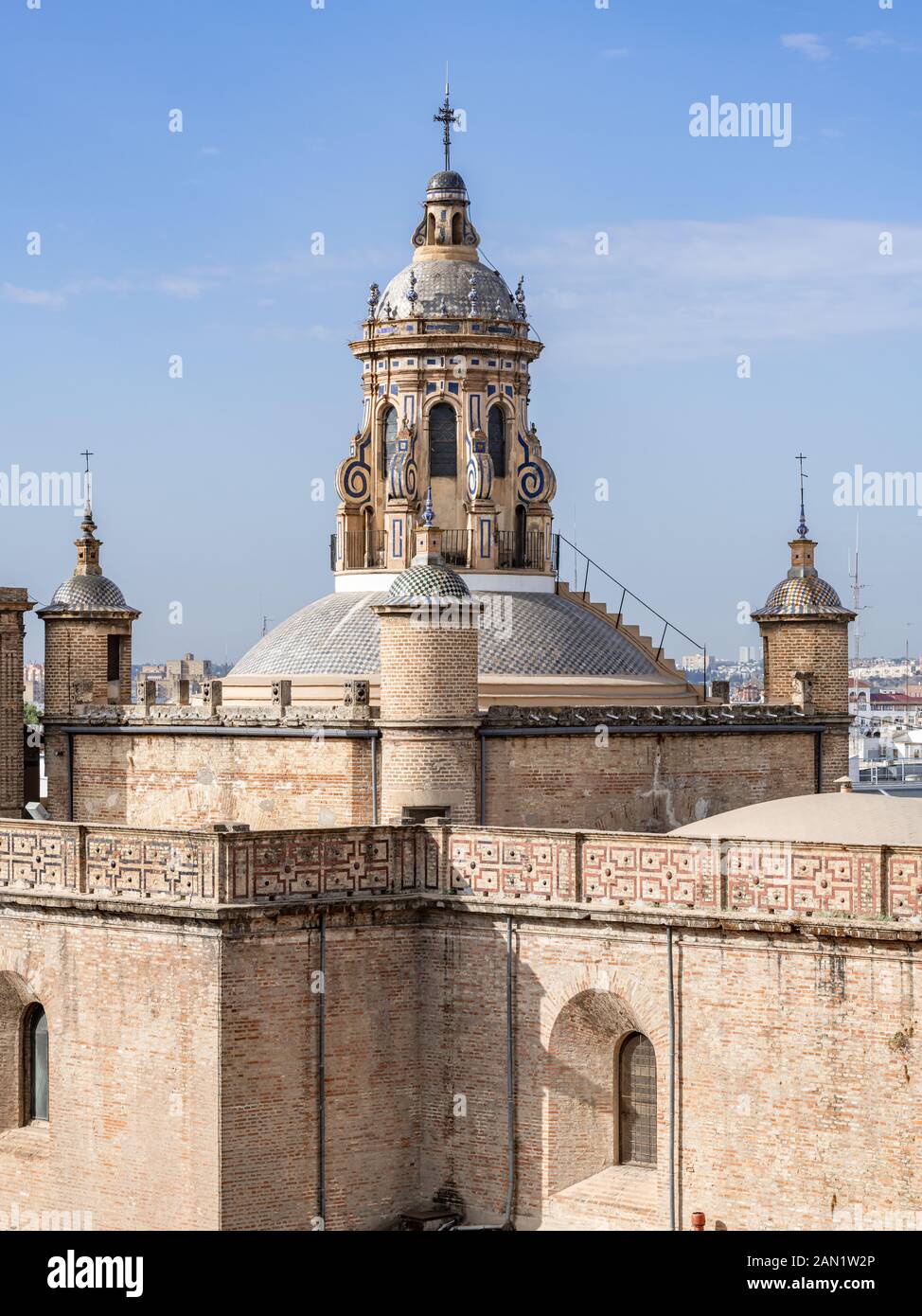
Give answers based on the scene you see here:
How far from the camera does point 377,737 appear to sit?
122 ft

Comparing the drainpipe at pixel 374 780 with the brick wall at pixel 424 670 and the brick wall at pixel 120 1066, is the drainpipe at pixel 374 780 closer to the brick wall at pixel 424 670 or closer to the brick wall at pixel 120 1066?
→ the brick wall at pixel 424 670

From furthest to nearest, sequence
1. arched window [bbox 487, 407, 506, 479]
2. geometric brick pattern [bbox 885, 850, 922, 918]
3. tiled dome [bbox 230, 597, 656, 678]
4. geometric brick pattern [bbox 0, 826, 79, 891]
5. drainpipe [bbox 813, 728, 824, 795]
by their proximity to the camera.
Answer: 1. arched window [bbox 487, 407, 506, 479]
2. drainpipe [bbox 813, 728, 824, 795]
3. tiled dome [bbox 230, 597, 656, 678]
4. geometric brick pattern [bbox 0, 826, 79, 891]
5. geometric brick pattern [bbox 885, 850, 922, 918]

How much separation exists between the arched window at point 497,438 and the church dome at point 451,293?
5.69 ft

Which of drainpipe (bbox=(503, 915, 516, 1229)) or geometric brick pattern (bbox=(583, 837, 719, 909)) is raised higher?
geometric brick pattern (bbox=(583, 837, 719, 909))

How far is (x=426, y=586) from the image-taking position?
122 ft

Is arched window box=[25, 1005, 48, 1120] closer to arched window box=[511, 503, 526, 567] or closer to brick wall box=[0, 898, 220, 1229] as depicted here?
brick wall box=[0, 898, 220, 1229]

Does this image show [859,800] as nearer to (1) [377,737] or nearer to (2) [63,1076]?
(1) [377,737]

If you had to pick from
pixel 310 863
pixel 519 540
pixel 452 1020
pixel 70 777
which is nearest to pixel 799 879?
pixel 452 1020

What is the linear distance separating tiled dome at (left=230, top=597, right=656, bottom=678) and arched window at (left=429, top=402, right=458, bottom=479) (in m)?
2.59

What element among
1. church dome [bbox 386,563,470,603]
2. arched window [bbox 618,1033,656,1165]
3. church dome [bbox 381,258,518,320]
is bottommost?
arched window [bbox 618,1033,656,1165]

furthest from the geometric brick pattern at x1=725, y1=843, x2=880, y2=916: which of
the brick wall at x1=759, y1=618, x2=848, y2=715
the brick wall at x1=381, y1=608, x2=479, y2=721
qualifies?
the brick wall at x1=759, y1=618, x2=848, y2=715

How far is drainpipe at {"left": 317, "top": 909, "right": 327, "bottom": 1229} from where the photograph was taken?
3253cm

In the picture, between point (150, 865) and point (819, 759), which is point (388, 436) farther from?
point (150, 865)
